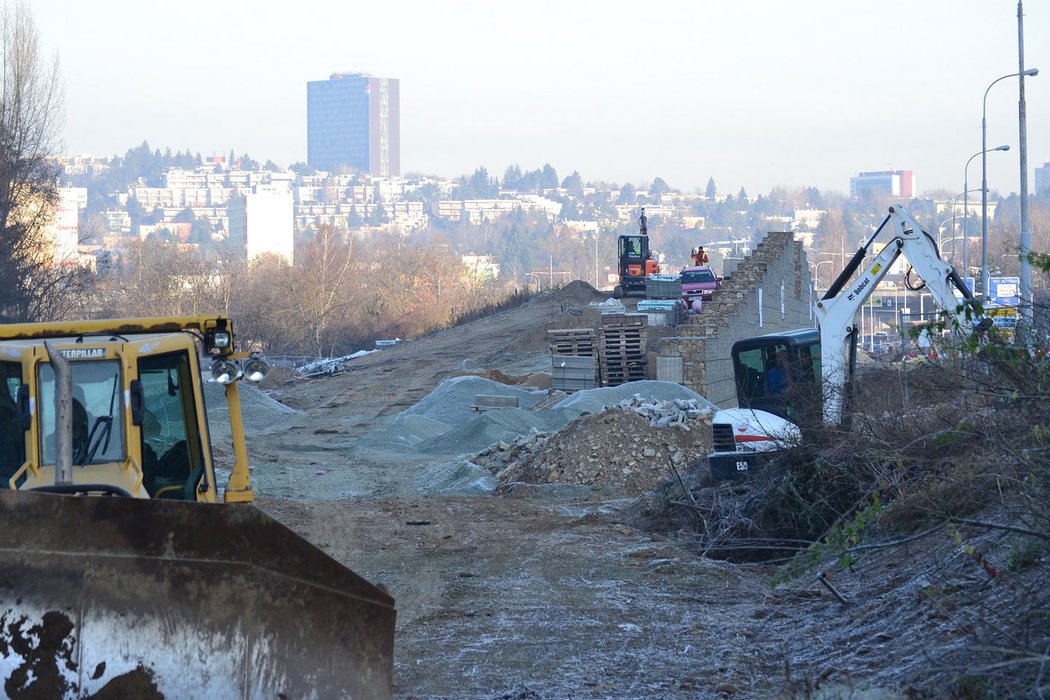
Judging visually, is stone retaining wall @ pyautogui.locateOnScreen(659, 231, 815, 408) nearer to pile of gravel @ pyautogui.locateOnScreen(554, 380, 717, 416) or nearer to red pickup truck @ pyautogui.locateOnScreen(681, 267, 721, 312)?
pile of gravel @ pyautogui.locateOnScreen(554, 380, 717, 416)

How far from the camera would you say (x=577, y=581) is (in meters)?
11.4

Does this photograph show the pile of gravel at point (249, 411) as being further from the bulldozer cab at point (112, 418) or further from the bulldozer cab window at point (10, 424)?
the bulldozer cab window at point (10, 424)

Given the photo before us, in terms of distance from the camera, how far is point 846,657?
7289 millimetres

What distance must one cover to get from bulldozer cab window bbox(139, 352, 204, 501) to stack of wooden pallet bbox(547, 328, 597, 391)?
78.9ft

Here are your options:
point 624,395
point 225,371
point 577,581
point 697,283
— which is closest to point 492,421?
point 624,395

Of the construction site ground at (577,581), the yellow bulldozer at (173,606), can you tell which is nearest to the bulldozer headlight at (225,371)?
the yellow bulldozer at (173,606)

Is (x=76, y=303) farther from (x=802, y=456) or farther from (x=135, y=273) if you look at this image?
(x=802, y=456)

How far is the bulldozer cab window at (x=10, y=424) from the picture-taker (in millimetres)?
7070

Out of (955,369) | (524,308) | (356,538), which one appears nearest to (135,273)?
(524,308)

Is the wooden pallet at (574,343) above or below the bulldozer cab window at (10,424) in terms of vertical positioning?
below

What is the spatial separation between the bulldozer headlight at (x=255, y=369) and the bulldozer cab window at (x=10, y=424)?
1297mm

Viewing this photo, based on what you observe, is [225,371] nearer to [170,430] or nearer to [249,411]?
[170,430]

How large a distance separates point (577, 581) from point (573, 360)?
20.4 meters

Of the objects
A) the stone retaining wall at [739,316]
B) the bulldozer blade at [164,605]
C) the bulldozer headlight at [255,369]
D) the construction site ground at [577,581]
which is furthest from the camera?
the stone retaining wall at [739,316]
